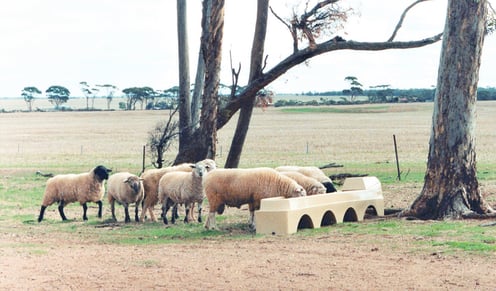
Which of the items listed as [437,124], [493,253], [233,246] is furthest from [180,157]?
[493,253]

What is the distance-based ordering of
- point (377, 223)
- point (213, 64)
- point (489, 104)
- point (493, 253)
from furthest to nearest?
1. point (489, 104)
2. point (213, 64)
3. point (377, 223)
4. point (493, 253)

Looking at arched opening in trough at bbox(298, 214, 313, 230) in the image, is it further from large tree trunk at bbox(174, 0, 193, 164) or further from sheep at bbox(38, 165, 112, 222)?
large tree trunk at bbox(174, 0, 193, 164)

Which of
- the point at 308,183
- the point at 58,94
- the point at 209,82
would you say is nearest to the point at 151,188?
the point at 308,183

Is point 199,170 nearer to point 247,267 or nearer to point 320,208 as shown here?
point 320,208

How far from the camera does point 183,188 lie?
773 inches

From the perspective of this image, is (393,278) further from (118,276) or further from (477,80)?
(477,80)

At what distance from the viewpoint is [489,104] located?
362 ft

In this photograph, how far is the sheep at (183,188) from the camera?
19547 mm

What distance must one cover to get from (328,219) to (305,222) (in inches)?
32.9

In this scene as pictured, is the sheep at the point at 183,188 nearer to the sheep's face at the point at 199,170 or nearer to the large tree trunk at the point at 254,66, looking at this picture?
the sheep's face at the point at 199,170

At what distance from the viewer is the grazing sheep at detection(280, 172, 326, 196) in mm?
18531

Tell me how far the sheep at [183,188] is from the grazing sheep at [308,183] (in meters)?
1.87

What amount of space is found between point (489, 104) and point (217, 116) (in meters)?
88.7

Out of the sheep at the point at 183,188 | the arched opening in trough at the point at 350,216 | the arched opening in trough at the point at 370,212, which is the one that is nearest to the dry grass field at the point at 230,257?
the sheep at the point at 183,188
